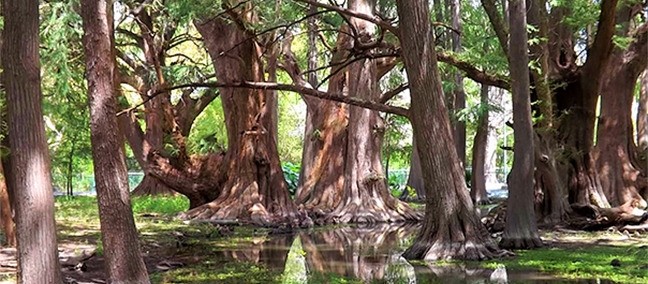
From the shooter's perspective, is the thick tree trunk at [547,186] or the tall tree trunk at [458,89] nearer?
the thick tree trunk at [547,186]

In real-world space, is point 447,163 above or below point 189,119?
below

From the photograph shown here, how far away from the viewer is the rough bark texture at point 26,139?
21.4 ft

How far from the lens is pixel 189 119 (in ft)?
88.4

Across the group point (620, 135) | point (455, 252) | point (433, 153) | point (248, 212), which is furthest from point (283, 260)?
point (620, 135)

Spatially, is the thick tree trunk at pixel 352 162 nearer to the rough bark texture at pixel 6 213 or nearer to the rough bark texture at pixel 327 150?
the rough bark texture at pixel 327 150

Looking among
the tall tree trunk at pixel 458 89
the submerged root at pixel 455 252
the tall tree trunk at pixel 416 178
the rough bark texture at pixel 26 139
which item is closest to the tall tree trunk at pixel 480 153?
the tall tree trunk at pixel 458 89

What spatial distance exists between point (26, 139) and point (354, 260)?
610cm

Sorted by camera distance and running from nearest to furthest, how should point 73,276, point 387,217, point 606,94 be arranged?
point 73,276 → point 606,94 → point 387,217

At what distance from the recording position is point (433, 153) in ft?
36.3

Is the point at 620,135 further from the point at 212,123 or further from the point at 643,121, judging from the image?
the point at 212,123

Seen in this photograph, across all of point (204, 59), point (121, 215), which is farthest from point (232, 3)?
point (204, 59)

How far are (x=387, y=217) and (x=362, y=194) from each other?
916mm

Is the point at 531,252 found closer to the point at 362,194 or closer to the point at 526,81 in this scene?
the point at 526,81

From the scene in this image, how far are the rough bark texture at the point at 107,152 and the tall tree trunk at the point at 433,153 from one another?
4.92 metres
